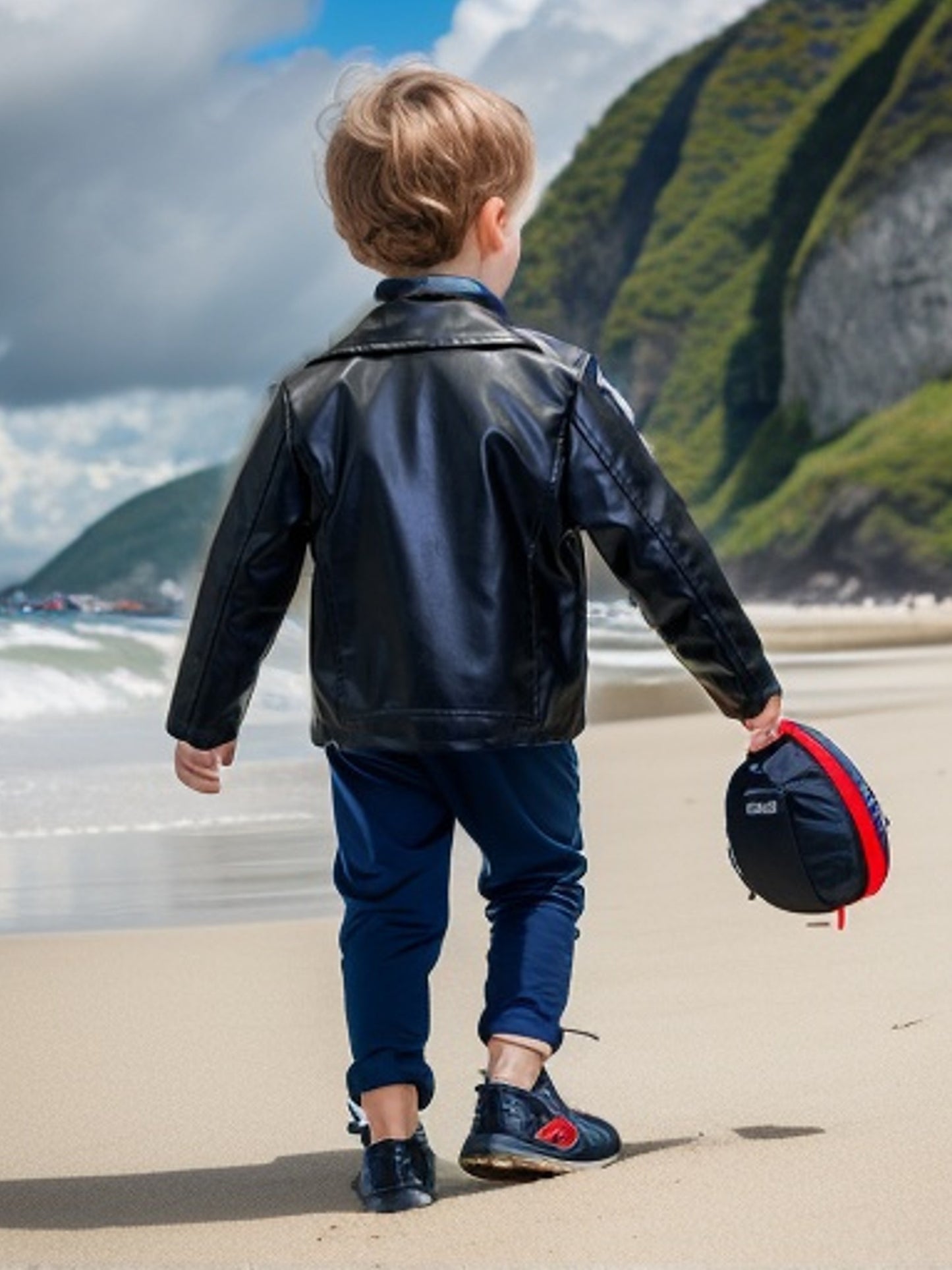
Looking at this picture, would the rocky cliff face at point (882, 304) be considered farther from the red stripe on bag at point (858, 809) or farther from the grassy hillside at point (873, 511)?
the red stripe on bag at point (858, 809)

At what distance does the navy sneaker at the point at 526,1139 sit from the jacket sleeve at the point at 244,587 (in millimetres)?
615

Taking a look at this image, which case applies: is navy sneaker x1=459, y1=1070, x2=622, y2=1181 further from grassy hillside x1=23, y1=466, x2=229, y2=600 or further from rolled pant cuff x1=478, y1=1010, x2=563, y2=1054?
grassy hillside x1=23, y1=466, x2=229, y2=600

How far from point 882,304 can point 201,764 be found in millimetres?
79144

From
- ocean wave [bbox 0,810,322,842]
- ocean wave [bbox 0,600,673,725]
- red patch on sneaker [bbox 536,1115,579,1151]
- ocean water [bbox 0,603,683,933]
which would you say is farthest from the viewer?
ocean wave [bbox 0,600,673,725]

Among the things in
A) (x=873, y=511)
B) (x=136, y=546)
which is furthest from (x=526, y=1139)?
(x=136, y=546)

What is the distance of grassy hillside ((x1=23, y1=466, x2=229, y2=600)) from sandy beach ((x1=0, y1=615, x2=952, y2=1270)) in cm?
12727

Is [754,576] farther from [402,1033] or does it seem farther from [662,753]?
[402,1033]

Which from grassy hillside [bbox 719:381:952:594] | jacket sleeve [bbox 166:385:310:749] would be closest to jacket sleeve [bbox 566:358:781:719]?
jacket sleeve [bbox 166:385:310:749]

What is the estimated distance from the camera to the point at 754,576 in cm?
7719

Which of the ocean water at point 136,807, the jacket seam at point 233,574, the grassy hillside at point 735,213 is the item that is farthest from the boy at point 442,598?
the grassy hillside at point 735,213

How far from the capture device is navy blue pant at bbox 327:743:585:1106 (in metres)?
2.94

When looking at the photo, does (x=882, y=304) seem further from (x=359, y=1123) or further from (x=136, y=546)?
(x=136, y=546)

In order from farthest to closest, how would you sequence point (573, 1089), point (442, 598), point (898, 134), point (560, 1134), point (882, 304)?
point (898, 134) → point (882, 304) → point (573, 1089) → point (560, 1134) → point (442, 598)

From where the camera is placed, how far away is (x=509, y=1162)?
114 inches
